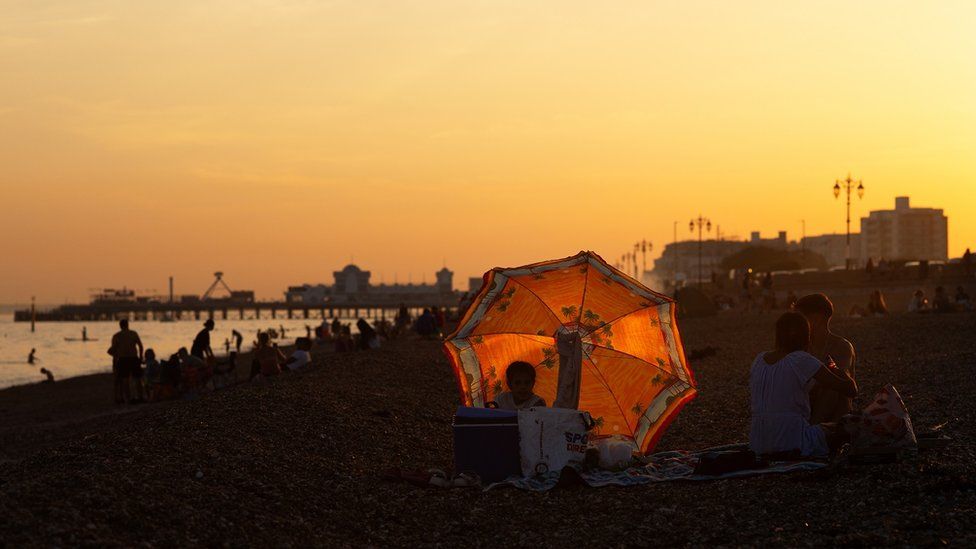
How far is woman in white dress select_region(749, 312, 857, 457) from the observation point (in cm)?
845

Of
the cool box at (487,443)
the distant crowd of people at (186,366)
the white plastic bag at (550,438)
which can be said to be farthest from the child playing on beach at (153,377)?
the white plastic bag at (550,438)

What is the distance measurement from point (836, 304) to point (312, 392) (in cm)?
3406

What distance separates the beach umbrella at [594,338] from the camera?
10.0 meters

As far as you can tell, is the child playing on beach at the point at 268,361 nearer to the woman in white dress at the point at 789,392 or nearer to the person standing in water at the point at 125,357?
the person standing in water at the point at 125,357

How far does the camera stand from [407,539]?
7.64 m

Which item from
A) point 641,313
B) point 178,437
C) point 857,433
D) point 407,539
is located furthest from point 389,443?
point 857,433

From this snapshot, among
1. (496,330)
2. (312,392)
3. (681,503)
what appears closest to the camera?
(681,503)

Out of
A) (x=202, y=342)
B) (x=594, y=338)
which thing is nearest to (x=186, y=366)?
(x=202, y=342)

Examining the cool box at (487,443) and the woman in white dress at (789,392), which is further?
the cool box at (487,443)

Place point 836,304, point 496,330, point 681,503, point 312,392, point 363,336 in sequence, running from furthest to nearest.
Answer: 1. point 836,304
2. point 363,336
3. point 312,392
4. point 496,330
5. point 681,503

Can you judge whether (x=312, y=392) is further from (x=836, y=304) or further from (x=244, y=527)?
(x=836, y=304)

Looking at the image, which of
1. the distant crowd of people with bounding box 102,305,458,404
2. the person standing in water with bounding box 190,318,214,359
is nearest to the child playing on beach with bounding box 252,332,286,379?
the distant crowd of people with bounding box 102,305,458,404

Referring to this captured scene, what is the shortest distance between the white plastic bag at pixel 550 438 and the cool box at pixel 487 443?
0.26 feet

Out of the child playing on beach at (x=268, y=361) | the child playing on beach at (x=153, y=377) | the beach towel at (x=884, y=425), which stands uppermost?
the beach towel at (x=884, y=425)
